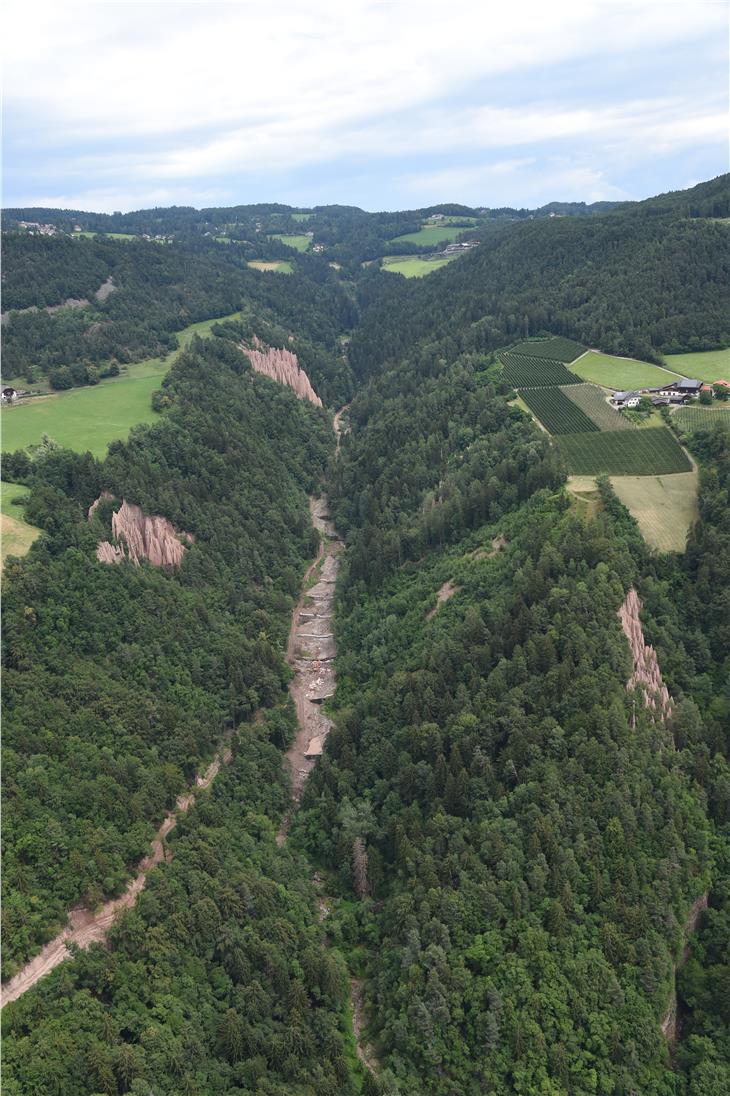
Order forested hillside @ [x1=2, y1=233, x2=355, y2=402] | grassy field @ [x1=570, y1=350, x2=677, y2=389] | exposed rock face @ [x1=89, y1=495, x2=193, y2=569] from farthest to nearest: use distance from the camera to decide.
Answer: forested hillside @ [x1=2, y1=233, x2=355, y2=402]
grassy field @ [x1=570, y1=350, x2=677, y2=389]
exposed rock face @ [x1=89, y1=495, x2=193, y2=569]

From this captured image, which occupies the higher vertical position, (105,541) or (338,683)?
(105,541)

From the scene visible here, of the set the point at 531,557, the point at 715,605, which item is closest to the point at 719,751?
the point at 715,605

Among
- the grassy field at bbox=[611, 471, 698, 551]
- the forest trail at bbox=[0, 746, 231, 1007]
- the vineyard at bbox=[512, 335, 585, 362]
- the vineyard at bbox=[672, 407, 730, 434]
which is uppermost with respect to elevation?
the vineyard at bbox=[512, 335, 585, 362]

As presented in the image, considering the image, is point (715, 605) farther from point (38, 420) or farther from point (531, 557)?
point (38, 420)

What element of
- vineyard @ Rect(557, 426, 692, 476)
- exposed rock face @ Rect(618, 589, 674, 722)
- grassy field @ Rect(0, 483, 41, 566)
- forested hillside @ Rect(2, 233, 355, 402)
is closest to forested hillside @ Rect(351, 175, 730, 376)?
vineyard @ Rect(557, 426, 692, 476)

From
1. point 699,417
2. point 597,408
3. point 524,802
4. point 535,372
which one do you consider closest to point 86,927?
point 524,802

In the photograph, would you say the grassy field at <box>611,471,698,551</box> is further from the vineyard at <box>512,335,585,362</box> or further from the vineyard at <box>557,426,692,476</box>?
the vineyard at <box>512,335,585,362</box>
